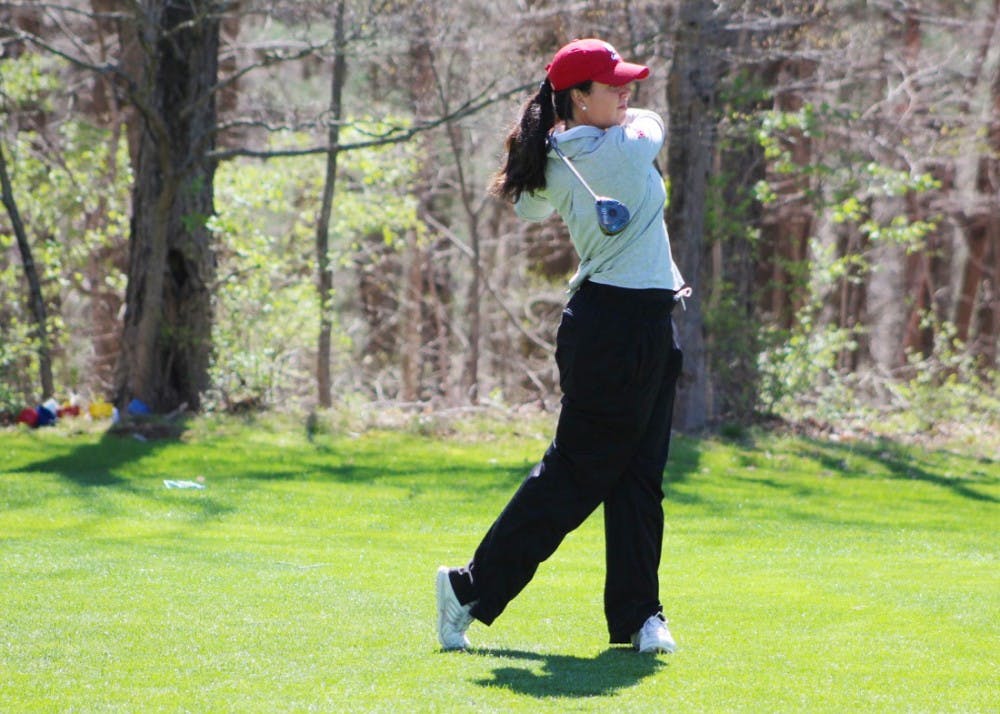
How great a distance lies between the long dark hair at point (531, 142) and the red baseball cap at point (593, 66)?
43 mm

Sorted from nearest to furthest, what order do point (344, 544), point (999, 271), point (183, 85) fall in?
point (344, 544) < point (183, 85) < point (999, 271)

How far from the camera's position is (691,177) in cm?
1312

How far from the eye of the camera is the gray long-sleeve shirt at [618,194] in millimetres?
4227

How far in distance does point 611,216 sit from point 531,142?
39 centimetres

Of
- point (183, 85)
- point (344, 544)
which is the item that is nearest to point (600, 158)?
point (344, 544)

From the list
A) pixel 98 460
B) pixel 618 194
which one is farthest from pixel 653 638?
pixel 98 460

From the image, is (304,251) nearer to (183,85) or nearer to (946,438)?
(183,85)

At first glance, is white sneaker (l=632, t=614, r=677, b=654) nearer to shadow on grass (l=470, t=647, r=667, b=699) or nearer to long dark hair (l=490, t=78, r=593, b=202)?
shadow on grass (l=470, t=647, r=667, b=699)

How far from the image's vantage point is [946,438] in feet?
45.6

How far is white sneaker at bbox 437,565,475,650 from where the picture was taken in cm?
430

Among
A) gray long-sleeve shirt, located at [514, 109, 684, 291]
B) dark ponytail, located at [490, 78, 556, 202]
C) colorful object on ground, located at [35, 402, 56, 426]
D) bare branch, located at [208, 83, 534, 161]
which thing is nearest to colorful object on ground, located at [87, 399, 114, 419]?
colorful object on ground, located at [35, 402, 56, 426]

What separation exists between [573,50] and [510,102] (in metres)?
9.69

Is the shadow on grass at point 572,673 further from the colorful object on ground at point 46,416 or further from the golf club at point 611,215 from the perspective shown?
the colorful object on ground at point 46,416

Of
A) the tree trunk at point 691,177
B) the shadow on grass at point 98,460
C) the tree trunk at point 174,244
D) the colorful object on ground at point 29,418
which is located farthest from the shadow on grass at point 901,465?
the colorful object on ground at point 29,418
